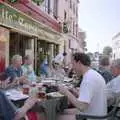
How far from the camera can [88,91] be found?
14.6 feet

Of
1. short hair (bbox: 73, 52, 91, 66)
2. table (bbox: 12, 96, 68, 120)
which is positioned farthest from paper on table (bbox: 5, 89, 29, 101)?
short hair (bbox: 73, 52, 91, 66)

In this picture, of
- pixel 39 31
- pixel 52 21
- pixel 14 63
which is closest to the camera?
pixel 14 63

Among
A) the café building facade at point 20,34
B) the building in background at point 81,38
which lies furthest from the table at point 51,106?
the building in background at point 81,38

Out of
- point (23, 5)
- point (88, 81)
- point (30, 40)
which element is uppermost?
point (23, 5)

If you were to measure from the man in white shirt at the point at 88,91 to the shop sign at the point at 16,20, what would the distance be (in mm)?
6791

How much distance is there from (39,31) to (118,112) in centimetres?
1257

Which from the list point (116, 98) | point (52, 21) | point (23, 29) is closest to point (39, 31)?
point (23, 29)

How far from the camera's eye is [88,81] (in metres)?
4.49

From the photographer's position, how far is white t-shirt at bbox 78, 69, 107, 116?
4441mm

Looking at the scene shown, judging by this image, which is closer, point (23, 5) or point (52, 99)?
point (52, 99)

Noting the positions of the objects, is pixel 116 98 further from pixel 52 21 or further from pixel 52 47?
pixel 52 47

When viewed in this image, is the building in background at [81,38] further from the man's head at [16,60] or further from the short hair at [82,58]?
the short hair at [82,58]

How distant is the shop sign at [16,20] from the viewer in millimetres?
11336

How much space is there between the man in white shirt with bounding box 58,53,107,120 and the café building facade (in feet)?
22.3
